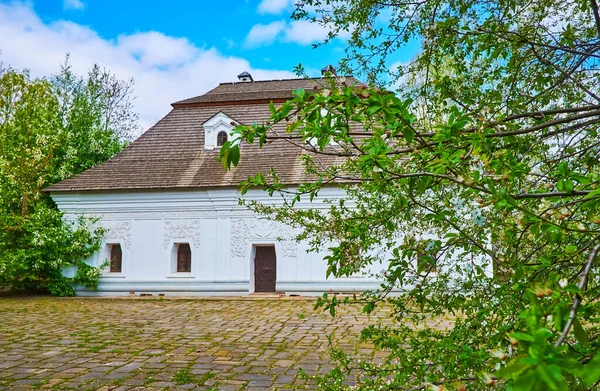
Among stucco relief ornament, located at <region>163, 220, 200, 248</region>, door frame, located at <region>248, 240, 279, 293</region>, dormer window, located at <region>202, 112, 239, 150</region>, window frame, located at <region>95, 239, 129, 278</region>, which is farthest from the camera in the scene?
dormer window, located at <region>202, 112, 239, 150</region>

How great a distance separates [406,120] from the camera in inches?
61.5

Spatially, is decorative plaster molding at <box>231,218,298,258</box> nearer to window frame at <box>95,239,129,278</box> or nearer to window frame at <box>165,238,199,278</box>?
window frame at <box>165,238,199,278</box>

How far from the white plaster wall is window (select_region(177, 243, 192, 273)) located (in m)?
0.31

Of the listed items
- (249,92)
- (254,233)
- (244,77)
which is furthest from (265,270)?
(244,77)

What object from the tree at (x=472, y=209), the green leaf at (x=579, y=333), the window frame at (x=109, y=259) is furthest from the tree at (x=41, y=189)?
the green leaf at (x=579, y=333)

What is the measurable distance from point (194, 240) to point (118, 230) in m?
2.71

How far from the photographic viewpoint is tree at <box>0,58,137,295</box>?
15.2 metres

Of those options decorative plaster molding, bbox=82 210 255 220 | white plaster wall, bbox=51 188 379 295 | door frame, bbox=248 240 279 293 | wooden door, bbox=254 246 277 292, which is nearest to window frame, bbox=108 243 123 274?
white plaster wall, bbox=51 188 379 295

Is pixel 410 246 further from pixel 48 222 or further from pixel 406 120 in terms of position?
pixel 48 222

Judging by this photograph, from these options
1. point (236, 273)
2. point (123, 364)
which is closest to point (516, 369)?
point (123, 364)

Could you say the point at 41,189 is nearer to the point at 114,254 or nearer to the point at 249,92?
the point at 114,254

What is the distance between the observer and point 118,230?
52.3 ft

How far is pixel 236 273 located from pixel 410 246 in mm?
13121

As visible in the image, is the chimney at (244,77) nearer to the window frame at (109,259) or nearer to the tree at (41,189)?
the tree at (41,189)
